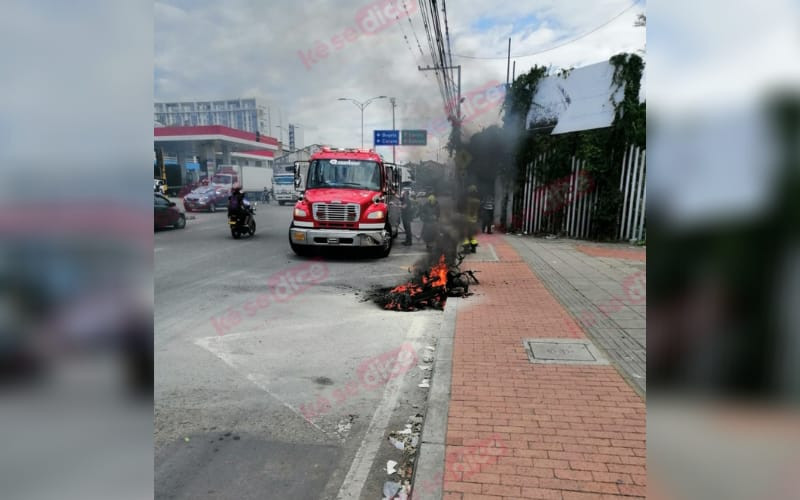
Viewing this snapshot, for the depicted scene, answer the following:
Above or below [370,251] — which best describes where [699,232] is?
above

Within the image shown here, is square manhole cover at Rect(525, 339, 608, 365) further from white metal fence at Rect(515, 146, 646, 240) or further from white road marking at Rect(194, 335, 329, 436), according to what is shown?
white metal fence at Rect(515, 146, 646, 240)

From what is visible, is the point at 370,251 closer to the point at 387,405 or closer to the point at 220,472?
the point at 387,405

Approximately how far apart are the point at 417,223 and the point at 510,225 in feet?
15.7

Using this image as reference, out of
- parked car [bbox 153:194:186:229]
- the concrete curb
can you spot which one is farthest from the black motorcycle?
the concrete curb

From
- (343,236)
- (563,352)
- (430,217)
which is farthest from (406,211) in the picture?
(563,352)

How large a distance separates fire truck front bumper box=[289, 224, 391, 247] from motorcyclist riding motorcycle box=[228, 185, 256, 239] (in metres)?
4.25

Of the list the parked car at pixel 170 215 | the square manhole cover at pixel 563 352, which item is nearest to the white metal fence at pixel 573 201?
the square manhole cover at pixel 563 352

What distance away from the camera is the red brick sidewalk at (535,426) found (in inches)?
103

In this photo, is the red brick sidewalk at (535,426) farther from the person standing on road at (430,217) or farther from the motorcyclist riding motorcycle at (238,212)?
the motorcyclist riding motorcycle at (238,212)

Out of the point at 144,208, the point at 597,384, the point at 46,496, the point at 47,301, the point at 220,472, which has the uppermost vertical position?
the point at 144,208

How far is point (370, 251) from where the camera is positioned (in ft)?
38.2

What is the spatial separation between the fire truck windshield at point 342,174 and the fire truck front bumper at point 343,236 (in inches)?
54.0

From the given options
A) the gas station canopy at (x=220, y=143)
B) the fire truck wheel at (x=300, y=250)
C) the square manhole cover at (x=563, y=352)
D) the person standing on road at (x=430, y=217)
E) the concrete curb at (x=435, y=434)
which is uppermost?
the gas station canopy at (x=220, y=143)

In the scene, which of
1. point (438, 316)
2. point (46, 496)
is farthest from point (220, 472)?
point (438, 316)
